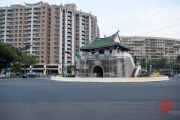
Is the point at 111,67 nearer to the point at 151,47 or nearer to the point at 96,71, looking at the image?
the point at 96,71

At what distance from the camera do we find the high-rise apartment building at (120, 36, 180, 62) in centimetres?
9159

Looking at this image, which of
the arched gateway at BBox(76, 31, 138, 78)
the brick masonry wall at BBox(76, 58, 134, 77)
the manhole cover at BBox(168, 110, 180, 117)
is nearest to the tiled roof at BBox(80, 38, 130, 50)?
the arched gateway at BBox(76, 31, 138, 78)

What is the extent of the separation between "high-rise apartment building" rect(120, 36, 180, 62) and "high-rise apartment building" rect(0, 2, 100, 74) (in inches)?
1415

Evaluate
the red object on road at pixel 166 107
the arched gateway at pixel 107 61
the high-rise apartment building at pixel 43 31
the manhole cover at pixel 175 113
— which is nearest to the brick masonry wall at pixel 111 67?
the arched gateway at pixel 107 61

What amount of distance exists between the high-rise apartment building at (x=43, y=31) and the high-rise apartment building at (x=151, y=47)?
35951 millimetres

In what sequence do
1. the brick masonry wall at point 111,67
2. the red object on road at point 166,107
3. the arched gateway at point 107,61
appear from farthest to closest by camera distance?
1. the arched gateway at point 107,61
2. the brick masonry wall at point 111,67
3. the red object on road at point 166,107

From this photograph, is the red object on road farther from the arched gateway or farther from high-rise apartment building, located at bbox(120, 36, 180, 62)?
high-rise apartment building, located at bbox(120, 36, 180, 62)

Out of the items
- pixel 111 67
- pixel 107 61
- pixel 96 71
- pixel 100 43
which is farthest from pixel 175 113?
pixel 100 43

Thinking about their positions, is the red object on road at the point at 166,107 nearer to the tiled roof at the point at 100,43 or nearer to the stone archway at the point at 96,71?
the tiled roof at the point at 100,43

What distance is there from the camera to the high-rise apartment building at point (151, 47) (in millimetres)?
91594

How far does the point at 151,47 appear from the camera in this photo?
9169cm

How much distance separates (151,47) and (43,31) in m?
62.0

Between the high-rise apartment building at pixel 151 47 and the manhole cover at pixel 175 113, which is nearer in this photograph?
the manhole cover at pixel 175 113

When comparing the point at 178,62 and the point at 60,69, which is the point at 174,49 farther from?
the point at 60,69
